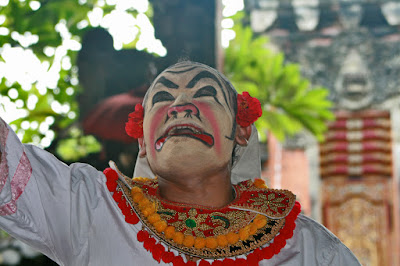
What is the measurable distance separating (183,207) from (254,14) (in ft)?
27.0

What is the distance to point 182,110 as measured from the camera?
6.98ft

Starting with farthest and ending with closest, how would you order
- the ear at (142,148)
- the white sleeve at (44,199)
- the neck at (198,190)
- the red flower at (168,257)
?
the ear at (142,148), the neck at (198,190), the red flower at (168,257), the white sleeve at (44,199)

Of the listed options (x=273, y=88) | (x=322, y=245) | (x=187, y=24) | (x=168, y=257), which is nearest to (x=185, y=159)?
(x=168, y=257)

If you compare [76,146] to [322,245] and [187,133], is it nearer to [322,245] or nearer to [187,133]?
[187,133]

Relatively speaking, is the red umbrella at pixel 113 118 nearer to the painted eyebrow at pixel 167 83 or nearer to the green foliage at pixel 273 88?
the painted eyebrow at pixel 167 83

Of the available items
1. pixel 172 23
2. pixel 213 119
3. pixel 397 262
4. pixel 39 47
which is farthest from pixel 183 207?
pixel 397 262


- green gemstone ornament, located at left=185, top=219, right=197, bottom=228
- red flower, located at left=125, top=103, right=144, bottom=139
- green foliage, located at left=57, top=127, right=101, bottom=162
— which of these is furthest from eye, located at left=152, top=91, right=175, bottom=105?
green foliage, located at left=57, top=127, right=101, bottom=162

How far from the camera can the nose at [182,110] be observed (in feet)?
6.98

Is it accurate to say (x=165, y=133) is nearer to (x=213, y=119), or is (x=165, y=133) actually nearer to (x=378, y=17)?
(x=213, y=119)

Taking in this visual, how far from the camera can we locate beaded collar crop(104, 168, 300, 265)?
6.50 ft

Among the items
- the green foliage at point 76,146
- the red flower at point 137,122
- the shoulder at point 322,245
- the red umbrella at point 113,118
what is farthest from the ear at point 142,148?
the green foliage at point 76,146

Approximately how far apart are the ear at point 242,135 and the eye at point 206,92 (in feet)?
0.66

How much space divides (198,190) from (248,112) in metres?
0.39

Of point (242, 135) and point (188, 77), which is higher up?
point (188, 77)
